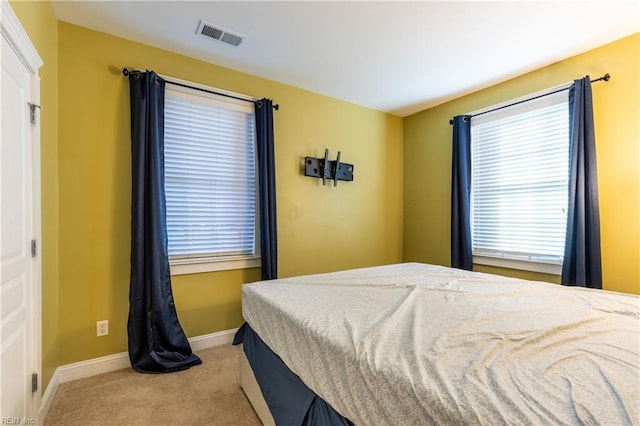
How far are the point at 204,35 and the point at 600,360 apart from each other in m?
2.92

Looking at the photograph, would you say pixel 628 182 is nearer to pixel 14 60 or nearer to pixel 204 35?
pixel 204 35

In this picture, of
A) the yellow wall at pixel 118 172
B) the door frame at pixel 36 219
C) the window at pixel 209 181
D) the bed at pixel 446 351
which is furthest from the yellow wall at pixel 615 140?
the door frame at pixel 36 219

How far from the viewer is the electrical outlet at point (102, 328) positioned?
2.25 m

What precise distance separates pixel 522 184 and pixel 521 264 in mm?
774

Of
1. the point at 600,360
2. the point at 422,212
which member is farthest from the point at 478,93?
the point at 600,360

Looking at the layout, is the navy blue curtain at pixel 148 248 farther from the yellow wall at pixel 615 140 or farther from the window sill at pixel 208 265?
the yellow wall at pixel 615 140

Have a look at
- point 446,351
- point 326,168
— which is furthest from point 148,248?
point 446,351

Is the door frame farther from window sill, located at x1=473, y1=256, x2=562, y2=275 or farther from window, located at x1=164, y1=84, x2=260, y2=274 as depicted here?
window sill, located at x1=473, y1=256, x2=562, y2=275

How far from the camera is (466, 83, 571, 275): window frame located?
8.57 feet

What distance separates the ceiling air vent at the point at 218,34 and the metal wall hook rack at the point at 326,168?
4.24 ft

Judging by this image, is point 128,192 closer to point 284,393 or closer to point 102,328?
point 102,328

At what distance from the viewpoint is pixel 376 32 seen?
226 centimetres

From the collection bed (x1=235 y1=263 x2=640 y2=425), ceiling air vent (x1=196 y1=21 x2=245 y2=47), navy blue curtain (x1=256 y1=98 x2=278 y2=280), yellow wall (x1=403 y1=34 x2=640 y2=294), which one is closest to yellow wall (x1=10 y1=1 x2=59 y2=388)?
ceiling air vent (x1=196 y1=21 x2=245 y2=47)

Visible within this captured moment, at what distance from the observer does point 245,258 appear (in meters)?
2.89
